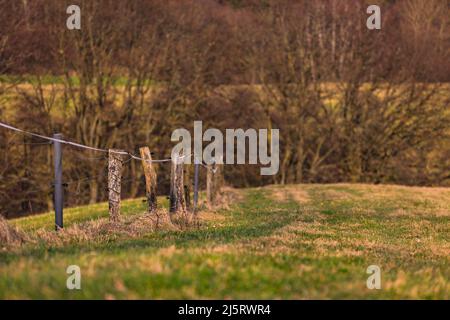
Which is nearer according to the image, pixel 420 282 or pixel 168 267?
pixel 168 267

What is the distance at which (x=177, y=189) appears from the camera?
16297 millimetres

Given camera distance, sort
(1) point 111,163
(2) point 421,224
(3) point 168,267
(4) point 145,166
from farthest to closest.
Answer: (2) point 421,224 → (4) point 145,166 → (1) point 111,163 → (3) point 168,267

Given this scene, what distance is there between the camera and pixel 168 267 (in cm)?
843

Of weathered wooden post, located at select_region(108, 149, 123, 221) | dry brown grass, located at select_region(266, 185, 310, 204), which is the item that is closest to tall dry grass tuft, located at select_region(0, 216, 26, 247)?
weathered wooden post, located at select_region(108, 149, 123, 221)

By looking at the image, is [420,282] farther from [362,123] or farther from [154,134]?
[362,123]

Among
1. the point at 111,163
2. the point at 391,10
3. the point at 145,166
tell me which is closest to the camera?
the point at 111,163

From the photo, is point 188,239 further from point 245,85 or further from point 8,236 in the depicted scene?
point 245,85

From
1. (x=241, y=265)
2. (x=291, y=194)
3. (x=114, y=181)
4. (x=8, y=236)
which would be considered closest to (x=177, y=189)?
(x=114, y=181)

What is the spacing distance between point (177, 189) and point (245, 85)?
108ft

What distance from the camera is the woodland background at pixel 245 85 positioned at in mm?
43219

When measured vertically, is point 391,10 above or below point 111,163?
above

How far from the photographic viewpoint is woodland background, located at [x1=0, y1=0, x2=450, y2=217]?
4322cm

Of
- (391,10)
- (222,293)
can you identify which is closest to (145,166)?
(222,293)
